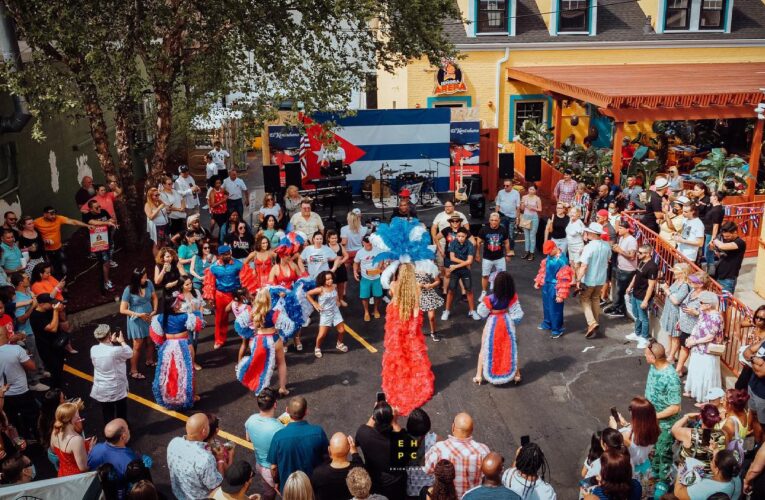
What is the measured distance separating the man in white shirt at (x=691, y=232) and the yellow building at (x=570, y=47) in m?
10.5

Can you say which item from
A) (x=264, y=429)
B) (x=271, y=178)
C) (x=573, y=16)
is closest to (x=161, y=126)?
(x=271, y=178)

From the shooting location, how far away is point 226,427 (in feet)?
28.5

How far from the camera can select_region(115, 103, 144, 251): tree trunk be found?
14.1m

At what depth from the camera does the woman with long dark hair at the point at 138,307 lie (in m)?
9.36

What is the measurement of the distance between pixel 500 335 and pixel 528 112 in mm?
14976

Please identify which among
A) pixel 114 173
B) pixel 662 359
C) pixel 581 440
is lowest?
pixel 581 440

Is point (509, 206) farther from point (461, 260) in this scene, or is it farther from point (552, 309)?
point (552, 309)

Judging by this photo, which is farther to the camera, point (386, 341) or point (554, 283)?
point (554, 283)

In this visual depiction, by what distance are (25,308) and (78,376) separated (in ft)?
4.72

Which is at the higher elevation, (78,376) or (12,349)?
(12,349)

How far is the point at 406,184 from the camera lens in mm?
18844

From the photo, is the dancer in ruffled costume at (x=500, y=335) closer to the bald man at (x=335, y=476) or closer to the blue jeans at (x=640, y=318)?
the blue jeans at (x=640, y=318)

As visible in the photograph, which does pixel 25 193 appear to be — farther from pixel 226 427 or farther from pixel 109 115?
pixel 226 427

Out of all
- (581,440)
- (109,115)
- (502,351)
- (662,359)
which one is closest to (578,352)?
(502,351)
